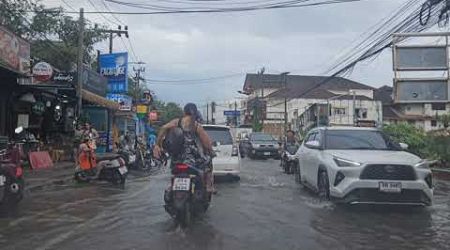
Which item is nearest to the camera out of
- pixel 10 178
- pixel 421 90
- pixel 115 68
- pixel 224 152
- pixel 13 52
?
pixel 10 178

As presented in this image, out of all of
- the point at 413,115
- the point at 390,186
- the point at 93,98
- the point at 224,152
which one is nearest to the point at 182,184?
the point at 390,186

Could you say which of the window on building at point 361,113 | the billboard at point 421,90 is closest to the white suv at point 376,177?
the billboard at point 421,90

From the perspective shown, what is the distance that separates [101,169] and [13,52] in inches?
175

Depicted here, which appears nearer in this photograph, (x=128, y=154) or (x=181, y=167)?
(x=181, y=167)

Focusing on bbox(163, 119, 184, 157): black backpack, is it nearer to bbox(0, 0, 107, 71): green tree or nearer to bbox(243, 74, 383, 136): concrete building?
bbox(0, 0, 107, 71): green tree

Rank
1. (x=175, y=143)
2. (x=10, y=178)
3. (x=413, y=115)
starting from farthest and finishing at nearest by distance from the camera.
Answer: (x=413, y=115) → (x=10, y=178) → (x=175, y=143)

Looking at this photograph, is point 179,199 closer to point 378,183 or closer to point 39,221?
point 39,221

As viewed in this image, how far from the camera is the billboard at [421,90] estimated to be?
18.1m

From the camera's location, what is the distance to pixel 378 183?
35.4 feet

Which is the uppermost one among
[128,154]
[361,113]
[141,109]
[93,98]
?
[361,113]

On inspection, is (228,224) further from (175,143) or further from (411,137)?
(411,137)

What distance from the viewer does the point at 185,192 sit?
29.3ft

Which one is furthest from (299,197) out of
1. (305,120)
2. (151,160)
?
(305,120)

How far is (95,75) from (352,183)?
2096cm
